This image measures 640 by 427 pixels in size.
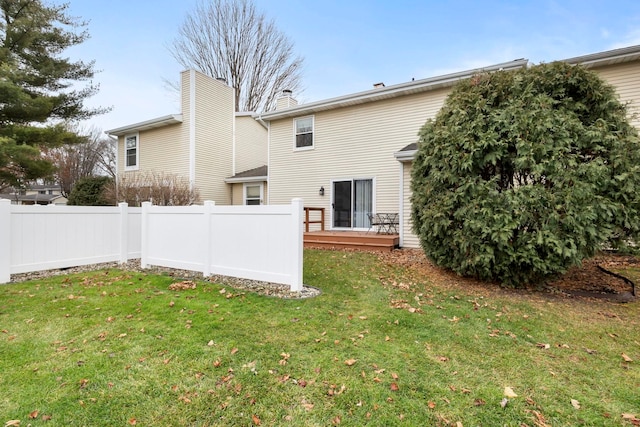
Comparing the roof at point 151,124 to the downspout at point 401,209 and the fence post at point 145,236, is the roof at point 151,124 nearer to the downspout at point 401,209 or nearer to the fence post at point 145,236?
the fence post at point 145,236

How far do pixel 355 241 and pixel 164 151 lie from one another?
33.5ft

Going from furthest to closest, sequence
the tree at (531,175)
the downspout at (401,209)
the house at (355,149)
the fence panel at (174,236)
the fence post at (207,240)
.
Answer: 1. the house at (355,149)
2. the downspout at (401,209)
3. the fence panel at (174,236)
4. the fence post at (207,240)
5. the tree at (531,175)

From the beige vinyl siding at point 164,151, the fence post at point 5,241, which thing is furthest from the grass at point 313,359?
the beige vinyl siding at point 164,151

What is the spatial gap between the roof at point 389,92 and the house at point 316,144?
0.03 meters

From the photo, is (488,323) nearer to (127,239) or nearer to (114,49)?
(127,239)

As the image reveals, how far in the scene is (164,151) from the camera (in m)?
14.3

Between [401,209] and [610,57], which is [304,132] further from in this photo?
[610,57]

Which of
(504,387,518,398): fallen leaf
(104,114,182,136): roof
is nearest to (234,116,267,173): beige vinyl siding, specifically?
(104,114,182,136): roof

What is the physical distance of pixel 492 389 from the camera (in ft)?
7.86

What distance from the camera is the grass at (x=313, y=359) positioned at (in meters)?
2.14

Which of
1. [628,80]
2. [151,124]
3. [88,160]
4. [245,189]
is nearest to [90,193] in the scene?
[151,124]

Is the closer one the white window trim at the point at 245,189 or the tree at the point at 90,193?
the tree at the point at 90,193

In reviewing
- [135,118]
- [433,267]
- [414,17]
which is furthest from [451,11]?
[135,118]

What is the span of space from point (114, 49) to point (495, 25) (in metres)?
15.8
